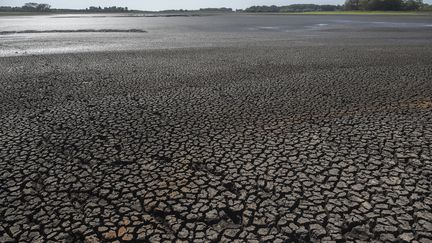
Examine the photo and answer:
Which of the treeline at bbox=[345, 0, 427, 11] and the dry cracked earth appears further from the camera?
the treeline at bbox=[345, 0, 427, 11]

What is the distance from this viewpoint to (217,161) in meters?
2.34

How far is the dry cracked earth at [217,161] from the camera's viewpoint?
5.36ft

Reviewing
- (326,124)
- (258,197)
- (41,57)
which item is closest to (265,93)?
(326,124)

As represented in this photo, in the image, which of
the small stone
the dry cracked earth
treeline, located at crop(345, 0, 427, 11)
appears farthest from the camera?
treeline, located at crop(345, 0, 427, 11)

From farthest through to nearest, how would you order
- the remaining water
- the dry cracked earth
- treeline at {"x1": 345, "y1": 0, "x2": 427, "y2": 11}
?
treeline at {"x1": 345, "y1": 0, "x2": 427, "y2": 11} → the remaining water → the dry cracked earth

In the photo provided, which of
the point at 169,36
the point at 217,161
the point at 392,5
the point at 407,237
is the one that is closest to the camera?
the point at 407,237

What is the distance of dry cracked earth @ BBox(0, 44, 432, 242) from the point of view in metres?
1.63

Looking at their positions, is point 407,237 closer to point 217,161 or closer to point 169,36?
point 217,161

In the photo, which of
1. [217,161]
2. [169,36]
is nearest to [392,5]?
[169,36]

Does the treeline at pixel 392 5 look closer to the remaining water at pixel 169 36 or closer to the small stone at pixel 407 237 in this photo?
the remaining water at pixel 169 36

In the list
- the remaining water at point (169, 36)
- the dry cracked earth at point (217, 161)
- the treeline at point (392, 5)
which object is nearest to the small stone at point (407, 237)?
the dry cracked earth at point (217, 161)

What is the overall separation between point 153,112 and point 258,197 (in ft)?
6.44

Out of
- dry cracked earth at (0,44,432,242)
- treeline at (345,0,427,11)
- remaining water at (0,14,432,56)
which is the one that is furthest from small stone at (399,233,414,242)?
treeline at (345,0,427,11)

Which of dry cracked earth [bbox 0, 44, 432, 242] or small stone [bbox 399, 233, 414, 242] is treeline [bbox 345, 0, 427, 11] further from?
small stone [bbox 399, 233, 414, 242]
